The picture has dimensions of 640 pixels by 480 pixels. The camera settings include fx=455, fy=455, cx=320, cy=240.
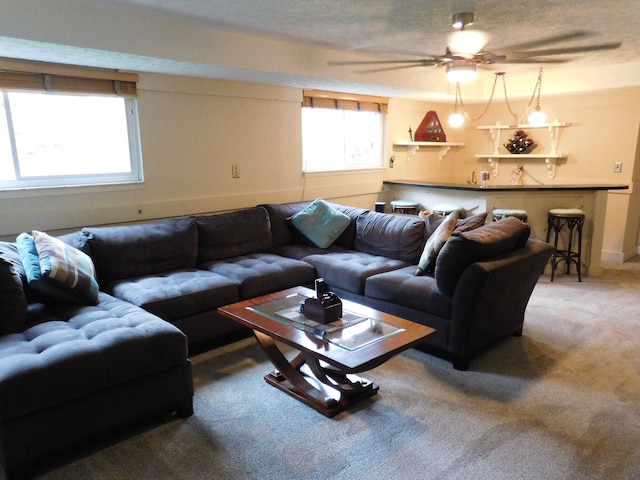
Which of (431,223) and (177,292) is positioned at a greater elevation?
(431,223)

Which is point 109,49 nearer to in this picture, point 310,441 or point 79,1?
point 79,1

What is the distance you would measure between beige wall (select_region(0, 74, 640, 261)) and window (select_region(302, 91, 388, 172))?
154 mm

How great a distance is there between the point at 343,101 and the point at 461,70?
6.64 ft

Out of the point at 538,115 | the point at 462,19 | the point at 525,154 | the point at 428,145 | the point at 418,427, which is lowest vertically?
the point at 418,427

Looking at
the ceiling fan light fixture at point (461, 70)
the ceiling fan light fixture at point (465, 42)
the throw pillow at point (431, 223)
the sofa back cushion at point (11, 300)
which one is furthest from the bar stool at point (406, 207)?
the sofa back cushion at point (11, 300)

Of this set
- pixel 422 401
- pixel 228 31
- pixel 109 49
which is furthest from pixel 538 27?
pixel 109 49

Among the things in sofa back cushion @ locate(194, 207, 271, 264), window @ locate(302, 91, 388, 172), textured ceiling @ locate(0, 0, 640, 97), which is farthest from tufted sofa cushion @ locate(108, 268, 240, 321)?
window @ locate(302, 91, 388, 172)

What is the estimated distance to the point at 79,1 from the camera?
2740mm

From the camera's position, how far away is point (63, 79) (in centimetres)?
330

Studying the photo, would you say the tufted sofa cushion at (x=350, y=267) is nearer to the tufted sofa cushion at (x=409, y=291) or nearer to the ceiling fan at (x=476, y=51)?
the tufted sofa cushion at (x=409, y=291)

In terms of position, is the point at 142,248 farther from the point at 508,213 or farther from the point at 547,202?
the point at 547,202

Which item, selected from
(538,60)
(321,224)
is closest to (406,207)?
(321,224)

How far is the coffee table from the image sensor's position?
2105mm

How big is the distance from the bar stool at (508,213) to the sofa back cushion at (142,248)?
3154 millimetres
